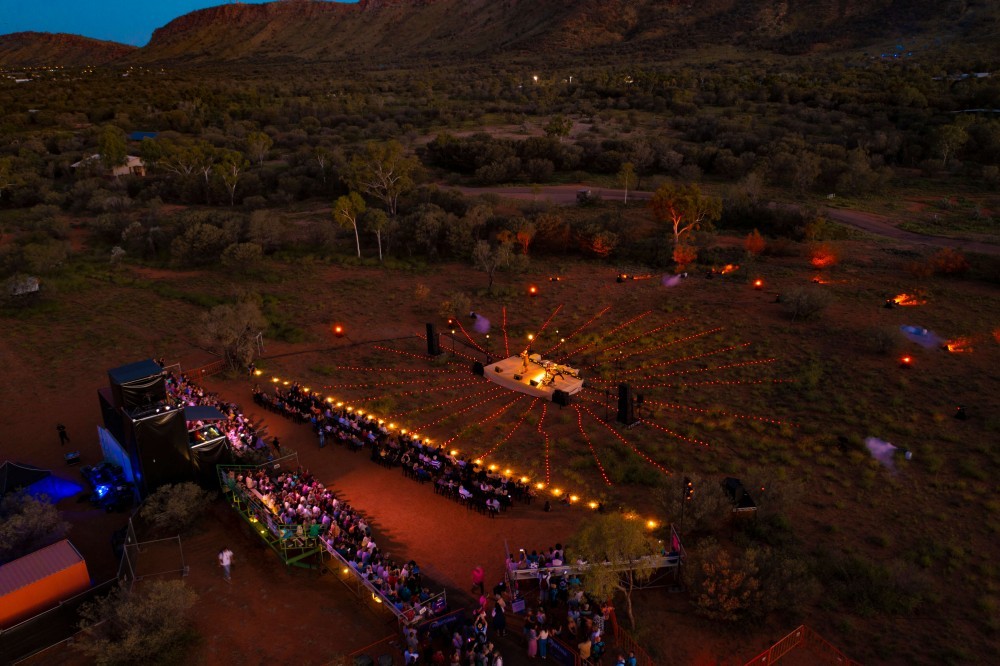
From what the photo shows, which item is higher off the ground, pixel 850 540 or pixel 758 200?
pixel 758 200

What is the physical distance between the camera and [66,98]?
3533 inches

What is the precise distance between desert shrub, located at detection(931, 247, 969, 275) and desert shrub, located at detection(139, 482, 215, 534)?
34255 mm

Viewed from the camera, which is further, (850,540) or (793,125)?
(793,125)

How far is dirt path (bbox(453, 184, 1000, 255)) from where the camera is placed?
37531 mm

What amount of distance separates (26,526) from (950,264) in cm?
3851

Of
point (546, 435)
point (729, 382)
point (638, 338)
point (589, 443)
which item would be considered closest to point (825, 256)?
point (638, 338)

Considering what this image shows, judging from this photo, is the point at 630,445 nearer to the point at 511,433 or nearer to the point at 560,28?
the point at 511,433

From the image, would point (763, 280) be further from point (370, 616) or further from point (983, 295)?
point (370, 616)

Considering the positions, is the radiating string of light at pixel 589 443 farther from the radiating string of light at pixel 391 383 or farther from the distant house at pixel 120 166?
the distant house at pixel 120 166

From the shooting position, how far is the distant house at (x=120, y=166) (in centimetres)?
5900

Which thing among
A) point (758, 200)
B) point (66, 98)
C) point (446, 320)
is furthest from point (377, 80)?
point (446, 320)

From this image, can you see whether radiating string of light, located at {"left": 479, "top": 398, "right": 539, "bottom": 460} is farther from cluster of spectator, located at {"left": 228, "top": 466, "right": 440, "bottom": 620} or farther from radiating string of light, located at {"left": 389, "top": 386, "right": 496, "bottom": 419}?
cluster of spectator, located at {"left": 228, "top": 466, "right": 440, "bottom": 620}

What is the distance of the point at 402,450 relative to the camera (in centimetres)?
1981

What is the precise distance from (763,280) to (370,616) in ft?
88.6
